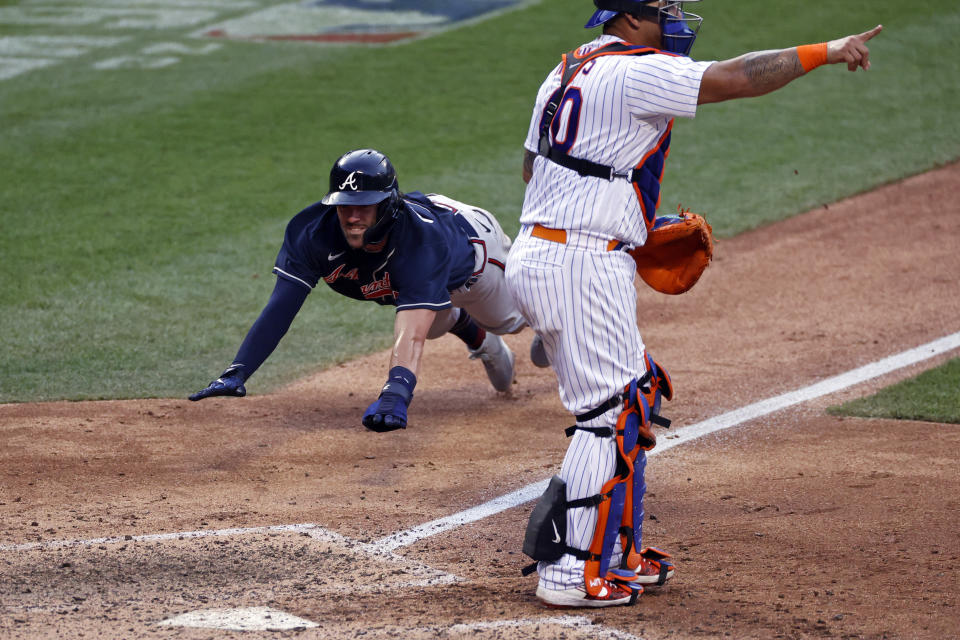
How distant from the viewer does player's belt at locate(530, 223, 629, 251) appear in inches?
150

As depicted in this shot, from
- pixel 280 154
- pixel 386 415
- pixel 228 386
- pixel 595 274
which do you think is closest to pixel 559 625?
pixel 386 415

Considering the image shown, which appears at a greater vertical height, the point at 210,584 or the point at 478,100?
the point at 478,100

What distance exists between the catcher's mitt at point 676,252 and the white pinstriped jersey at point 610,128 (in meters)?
0.33

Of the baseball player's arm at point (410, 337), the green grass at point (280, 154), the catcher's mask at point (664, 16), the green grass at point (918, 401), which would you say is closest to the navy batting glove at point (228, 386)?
the baseball player's arm at point (410, 337)

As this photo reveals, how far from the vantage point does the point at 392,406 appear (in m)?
4.20

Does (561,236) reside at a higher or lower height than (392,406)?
higher

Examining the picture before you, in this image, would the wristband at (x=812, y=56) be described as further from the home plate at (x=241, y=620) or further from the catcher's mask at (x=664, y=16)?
the home plate at (x=241, y=620)

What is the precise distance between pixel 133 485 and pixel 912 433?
3.48 metres

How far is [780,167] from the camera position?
10695 millimetres

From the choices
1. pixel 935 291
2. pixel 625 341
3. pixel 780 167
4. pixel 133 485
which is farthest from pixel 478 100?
pixel 625 341

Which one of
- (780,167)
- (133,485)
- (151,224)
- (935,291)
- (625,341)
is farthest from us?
(780,167)

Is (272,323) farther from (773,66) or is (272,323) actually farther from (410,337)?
(773,66)

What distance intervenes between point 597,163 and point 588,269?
329mm

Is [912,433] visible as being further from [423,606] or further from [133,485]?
[133,485]
